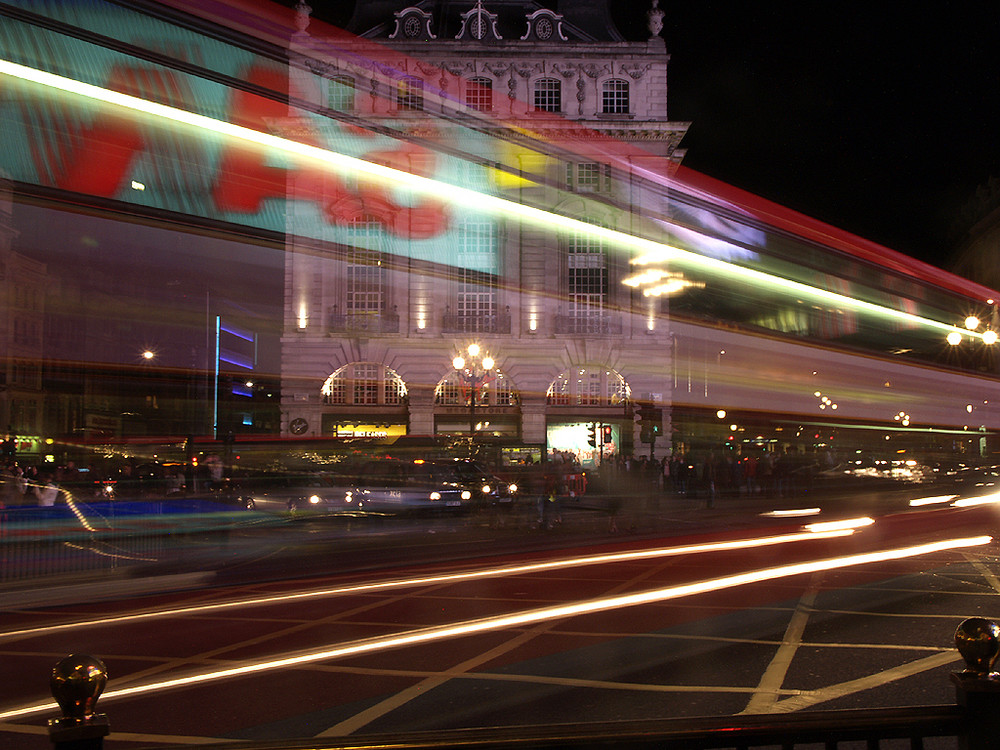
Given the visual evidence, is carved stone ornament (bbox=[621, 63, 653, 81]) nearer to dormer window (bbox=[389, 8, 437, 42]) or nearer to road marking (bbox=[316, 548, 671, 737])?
dormer window (bbox=[389, 8, 437, 42])

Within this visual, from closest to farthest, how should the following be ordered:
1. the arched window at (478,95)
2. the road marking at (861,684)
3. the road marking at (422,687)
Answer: the road marking at (422,687), the road marking at (861,684), the arched window at (478,95)

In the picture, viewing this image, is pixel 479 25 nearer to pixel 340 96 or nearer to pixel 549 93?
pixel 549 93

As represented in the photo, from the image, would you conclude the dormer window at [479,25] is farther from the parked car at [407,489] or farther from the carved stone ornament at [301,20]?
the parked car at [407,489]

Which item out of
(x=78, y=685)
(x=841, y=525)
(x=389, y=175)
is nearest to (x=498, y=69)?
(x=841, y=525)

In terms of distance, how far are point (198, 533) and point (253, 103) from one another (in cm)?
824

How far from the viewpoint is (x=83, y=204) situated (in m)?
11.0

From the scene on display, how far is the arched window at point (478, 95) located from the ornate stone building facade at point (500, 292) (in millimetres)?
72

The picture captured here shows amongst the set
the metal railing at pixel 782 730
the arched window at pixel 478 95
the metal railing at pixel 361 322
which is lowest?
the metal railing at pixel 782 730

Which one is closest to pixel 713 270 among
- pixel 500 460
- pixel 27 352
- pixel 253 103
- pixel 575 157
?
pixel 253 103

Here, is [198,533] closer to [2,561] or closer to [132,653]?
[2,561]

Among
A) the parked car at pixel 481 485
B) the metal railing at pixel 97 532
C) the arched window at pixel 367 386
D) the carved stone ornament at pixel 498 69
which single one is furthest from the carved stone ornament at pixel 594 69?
the metal railing at pixel 97 532

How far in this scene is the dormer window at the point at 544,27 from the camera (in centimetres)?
4303

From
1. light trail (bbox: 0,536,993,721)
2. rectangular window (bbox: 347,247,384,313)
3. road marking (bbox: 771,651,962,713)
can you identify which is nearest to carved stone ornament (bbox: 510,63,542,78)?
rectangular window (bbox: 347,247,384,313)

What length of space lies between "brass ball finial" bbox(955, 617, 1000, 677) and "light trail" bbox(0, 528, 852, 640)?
27.8 ft
